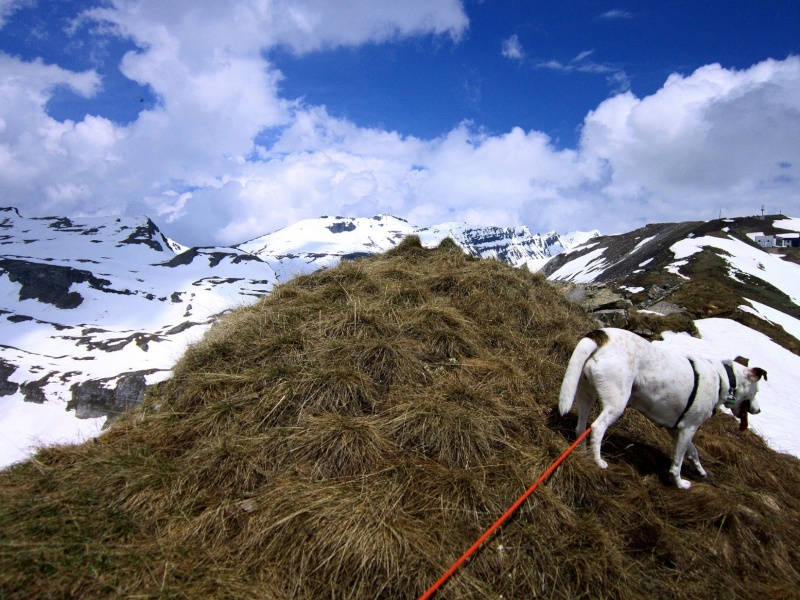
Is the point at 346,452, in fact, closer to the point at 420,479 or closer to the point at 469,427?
the point at 420,479

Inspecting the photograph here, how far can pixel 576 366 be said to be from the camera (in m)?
4.94

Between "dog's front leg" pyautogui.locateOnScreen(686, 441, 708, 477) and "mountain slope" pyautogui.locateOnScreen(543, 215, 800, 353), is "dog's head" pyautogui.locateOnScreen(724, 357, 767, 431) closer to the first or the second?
"dog's front leg" pyautogui.locateOnScreen(686, 441, 708, 477)

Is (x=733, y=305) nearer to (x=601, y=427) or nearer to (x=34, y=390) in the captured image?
(x=601, y=427)

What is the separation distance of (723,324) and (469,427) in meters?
18.5

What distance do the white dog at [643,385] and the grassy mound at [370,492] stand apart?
532 mm

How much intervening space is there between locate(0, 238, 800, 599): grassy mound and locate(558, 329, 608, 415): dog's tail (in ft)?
2.09

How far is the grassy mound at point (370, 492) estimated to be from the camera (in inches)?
129

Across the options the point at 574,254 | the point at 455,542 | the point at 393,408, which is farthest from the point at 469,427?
the point at 574,254

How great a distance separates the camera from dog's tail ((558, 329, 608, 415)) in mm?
4793

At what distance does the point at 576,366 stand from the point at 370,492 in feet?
9.15

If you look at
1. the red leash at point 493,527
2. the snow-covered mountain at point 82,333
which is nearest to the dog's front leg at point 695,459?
the red leash at point 493,527

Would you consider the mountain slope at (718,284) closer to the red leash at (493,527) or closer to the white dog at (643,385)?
the white dog at (643,385)

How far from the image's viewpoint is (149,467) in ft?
13.9

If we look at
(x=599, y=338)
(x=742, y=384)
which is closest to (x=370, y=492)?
(x=599, y=338)
